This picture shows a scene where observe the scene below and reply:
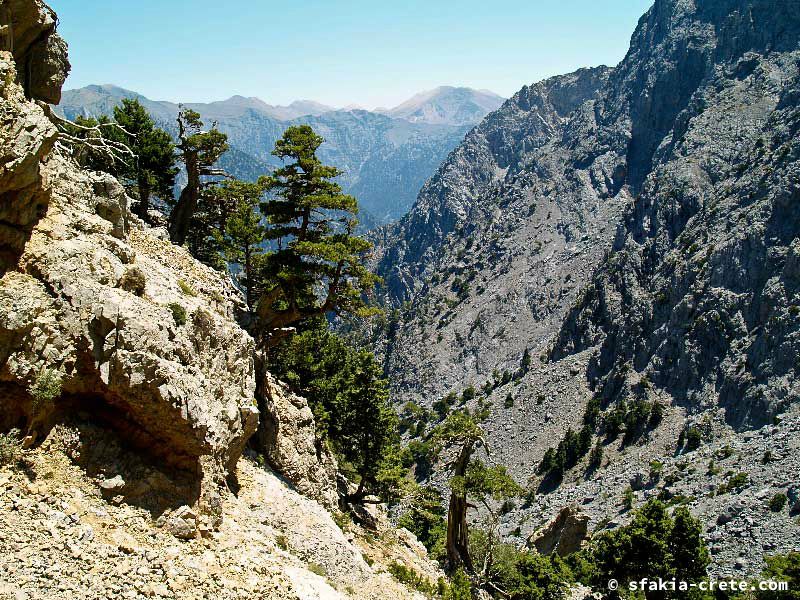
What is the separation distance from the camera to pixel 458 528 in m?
34.0

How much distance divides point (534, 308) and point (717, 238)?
70069 mm

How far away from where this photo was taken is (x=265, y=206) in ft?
86.0

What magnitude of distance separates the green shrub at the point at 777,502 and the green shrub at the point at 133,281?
73530 mm

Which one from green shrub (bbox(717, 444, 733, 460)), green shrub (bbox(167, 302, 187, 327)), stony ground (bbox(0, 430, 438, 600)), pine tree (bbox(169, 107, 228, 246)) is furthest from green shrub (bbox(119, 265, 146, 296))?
green shrub (bbox(717, 444, 733, 460))

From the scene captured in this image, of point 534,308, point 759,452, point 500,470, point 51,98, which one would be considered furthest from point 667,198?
point 51,98

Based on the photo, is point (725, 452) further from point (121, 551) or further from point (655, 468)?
point (121, 551)

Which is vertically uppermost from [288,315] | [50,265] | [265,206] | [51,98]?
[51,98]

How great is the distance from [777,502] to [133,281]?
74.4 metres

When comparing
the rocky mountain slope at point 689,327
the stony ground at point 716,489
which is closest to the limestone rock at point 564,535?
the stony ground at point 716,489

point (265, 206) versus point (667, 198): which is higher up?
point (667, 198)

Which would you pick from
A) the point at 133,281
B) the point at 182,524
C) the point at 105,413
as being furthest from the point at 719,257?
the point at 105,413

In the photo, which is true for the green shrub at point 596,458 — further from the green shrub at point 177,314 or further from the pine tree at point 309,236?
the green shrub at point 177,314

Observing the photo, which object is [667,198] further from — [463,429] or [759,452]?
[463,429]

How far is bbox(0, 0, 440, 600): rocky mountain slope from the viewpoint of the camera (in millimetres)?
12703
